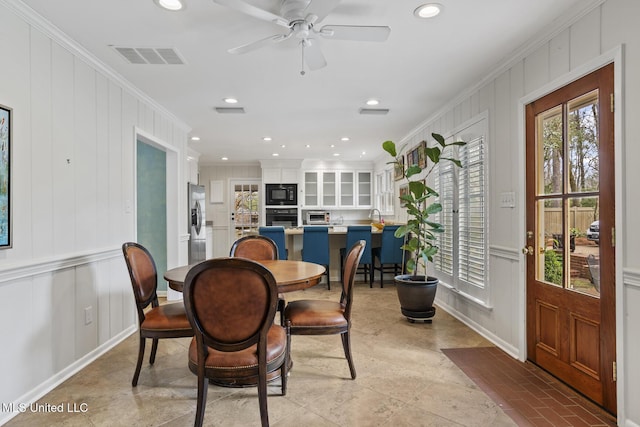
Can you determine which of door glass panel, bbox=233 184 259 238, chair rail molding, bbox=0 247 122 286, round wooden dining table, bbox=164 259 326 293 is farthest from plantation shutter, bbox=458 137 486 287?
door glass panel, bbox=233 184 259 238

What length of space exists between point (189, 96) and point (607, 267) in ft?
12.5

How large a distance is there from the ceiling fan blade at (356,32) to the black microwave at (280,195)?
242 inches

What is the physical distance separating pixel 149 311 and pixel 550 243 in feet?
9.25

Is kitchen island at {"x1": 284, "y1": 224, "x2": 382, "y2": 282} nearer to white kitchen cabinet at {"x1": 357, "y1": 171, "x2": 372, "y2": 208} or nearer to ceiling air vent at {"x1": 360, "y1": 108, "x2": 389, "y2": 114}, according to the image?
ceiling air vent at {"x1": 360, "y1": 108, "x2": 389, "y2": 114}

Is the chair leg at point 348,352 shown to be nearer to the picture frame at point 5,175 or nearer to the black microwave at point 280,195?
the picture frame at point 5,175

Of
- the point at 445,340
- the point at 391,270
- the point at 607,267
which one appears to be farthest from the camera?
the point at 391,270

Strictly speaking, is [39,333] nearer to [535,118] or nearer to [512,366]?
[512,366]

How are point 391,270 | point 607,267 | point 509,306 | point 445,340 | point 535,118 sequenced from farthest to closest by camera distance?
point 391,270
point 445,340
point 509,306
point 535,118
point 607,267

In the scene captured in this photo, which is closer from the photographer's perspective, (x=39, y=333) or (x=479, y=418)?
(x=479, y=418)

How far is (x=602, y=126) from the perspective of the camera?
2.03 metres

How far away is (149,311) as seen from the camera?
246cm

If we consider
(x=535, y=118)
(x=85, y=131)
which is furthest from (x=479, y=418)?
(x=85, y=131)

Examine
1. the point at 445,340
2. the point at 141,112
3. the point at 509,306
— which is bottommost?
the point at 445,340

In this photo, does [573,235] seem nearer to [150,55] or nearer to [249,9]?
[249,9]
